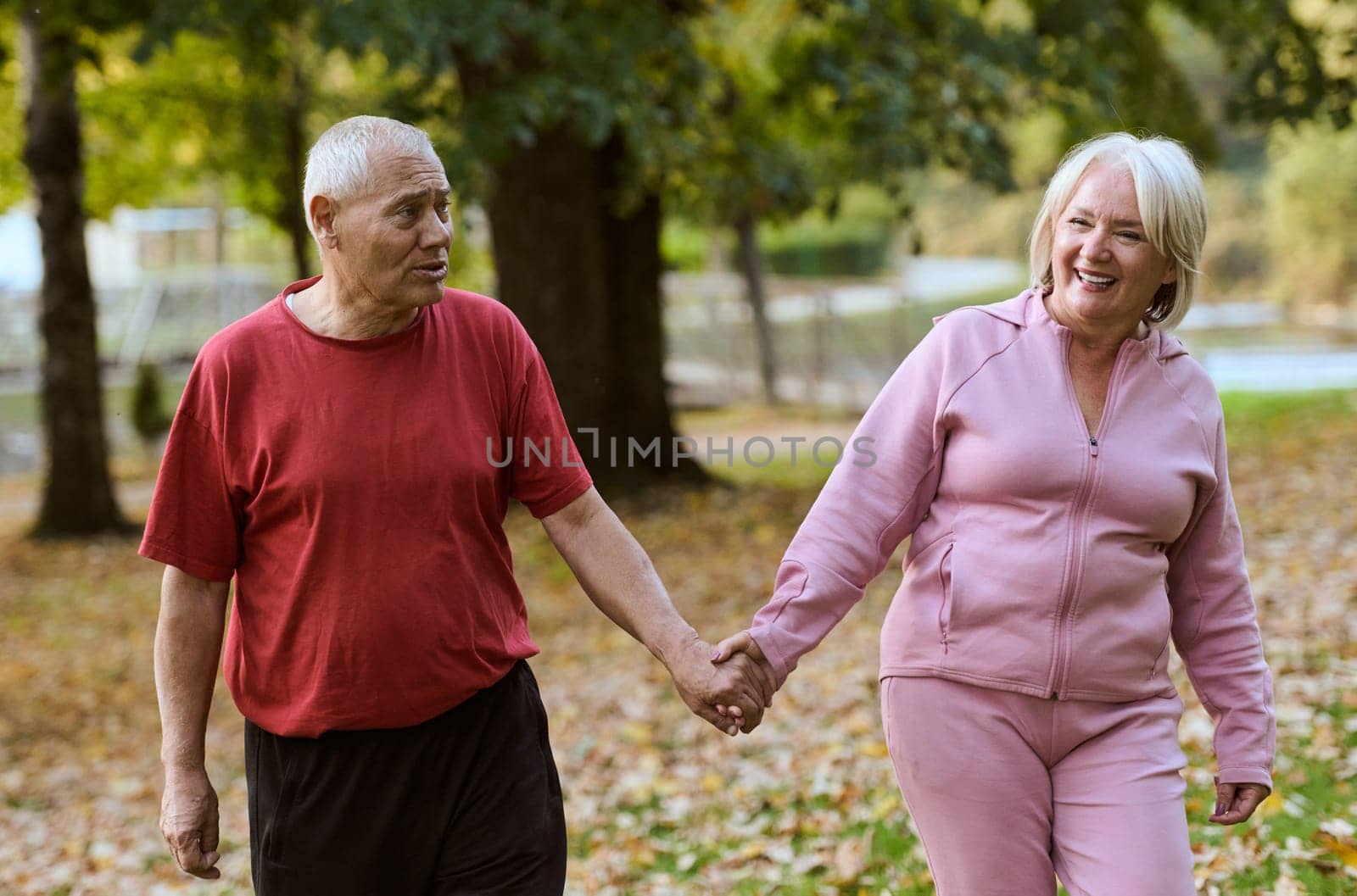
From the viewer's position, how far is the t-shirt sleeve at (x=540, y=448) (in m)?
2.90

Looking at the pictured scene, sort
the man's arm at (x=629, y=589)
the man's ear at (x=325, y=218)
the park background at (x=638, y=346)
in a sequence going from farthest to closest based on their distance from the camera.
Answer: the park background at (x=638, y=346) → the man's arm at (x=629, y=589) → the man's ear at (x=325, y=218)

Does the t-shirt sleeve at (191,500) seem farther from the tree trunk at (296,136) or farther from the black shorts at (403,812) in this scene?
the tree trunk at (296,136)

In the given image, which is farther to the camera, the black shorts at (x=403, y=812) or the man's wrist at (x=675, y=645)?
the man's wrist at (x=675, y=645)

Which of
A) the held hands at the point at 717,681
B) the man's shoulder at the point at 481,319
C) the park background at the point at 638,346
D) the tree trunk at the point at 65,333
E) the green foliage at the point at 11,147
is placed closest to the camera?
the man's shoulder at the point at 481,319

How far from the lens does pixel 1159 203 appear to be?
271cm

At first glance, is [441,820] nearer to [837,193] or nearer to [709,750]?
[709,750]

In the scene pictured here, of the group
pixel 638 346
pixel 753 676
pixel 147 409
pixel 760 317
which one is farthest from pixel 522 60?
pixel 760 317

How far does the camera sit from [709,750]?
22.1ft

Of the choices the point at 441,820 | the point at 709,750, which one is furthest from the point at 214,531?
the point at 709,750

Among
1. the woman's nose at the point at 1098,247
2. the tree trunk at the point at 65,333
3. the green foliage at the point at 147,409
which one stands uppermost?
the woman's nose at the point at 1098,247

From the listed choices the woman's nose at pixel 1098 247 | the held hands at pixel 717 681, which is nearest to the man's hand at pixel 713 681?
the held hands at pixel 717 681

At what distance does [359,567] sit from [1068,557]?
1.30 m

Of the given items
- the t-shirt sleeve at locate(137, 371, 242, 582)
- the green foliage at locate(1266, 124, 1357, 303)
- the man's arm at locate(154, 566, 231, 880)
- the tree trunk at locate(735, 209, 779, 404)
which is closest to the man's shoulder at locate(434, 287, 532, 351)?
the t-shirt sleeve at locate(137, 371, 242, 582)

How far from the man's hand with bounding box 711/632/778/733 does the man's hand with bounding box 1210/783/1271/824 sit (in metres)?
0.92
